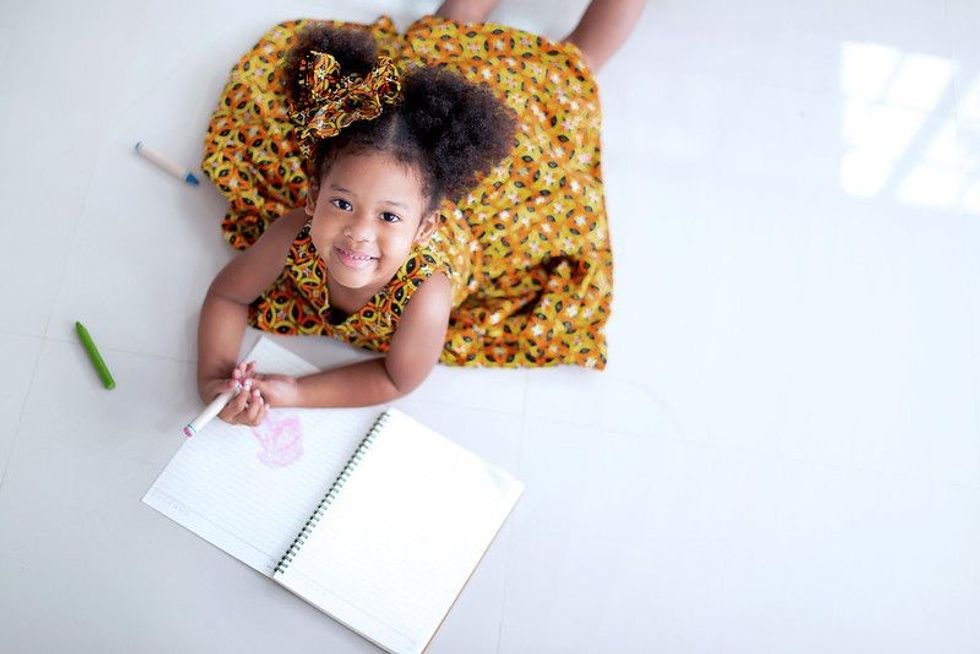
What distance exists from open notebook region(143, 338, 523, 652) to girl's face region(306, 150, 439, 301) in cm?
26

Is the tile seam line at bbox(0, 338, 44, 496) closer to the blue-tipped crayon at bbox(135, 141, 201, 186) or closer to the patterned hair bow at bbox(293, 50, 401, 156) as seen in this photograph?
the blue-tipped crayon at bbox(135, 141, 201, 186)

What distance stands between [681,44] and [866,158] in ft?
1.01

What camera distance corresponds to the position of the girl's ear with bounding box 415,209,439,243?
938 millimetres

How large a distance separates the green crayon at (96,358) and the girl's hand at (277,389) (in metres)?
0.17

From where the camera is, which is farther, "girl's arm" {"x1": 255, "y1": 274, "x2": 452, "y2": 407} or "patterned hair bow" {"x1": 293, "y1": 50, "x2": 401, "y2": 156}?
"girl's arm" {"x1": 255, "y1": 274, "x2": 452, "y2": 407}

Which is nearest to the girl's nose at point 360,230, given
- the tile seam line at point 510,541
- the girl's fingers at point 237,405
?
the girl's fingers at point 237,405

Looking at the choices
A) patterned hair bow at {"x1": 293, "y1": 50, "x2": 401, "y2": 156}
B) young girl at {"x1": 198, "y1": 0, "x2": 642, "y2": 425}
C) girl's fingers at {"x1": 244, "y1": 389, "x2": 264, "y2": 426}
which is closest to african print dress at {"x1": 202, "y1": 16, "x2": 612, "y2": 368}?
young girl at {"x1": 198, "y1": 0, "x2": 642, "y2": 425}

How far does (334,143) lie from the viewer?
2.95 feet

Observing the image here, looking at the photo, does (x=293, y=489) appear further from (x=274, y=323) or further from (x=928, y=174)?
(x=928, y=174)

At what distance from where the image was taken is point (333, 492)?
3.57 ft

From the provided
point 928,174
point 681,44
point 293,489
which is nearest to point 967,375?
point 928,174

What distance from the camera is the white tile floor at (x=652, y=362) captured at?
108 centimetres

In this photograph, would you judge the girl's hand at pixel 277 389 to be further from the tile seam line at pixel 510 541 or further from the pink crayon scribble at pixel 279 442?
the tile seam line at pixel 510 541

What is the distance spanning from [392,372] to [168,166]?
1.34ft
